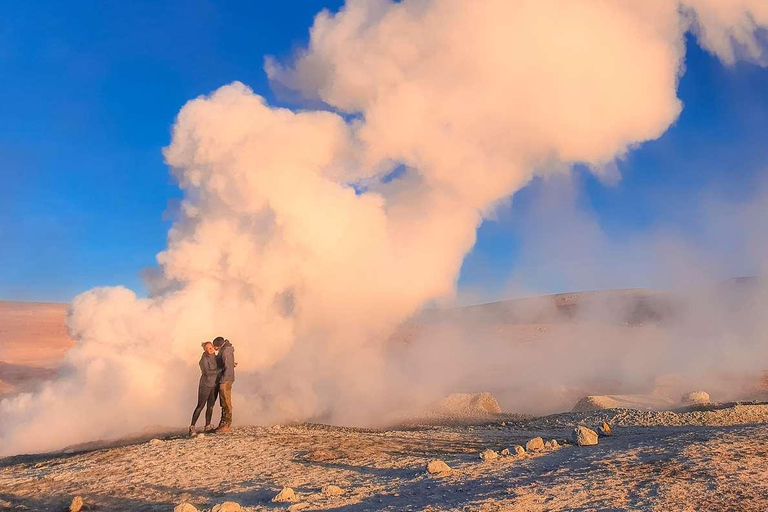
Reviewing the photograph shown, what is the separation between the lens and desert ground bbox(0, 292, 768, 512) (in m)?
6.42

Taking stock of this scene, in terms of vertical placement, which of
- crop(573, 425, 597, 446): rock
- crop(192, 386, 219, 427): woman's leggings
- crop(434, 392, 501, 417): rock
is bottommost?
crop(573, 425, 597, 446): rock

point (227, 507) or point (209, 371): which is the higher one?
point (209, 371)

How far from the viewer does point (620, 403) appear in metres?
18.0

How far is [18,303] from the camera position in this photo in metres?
125

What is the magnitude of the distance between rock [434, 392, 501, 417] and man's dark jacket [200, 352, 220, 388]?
8.49 meters

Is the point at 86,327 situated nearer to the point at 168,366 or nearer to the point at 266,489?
the point at 168,366

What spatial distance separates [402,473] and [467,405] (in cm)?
1094

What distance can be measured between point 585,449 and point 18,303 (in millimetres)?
139996

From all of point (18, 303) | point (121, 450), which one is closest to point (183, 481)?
point (121, 450)

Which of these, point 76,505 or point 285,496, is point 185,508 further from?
point 76,505

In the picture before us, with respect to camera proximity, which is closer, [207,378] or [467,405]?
[207,378]

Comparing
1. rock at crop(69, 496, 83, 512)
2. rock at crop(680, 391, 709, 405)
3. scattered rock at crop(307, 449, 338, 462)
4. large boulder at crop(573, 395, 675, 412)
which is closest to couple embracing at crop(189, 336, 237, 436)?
scattered rock at crop(307, 449, 338, 462)

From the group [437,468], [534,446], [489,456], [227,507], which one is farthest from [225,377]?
[534,446]

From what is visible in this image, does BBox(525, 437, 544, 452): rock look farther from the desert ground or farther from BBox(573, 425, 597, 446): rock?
BBox(573, 425, 597, 446): rock
